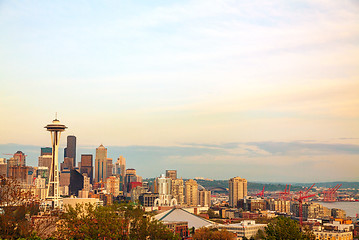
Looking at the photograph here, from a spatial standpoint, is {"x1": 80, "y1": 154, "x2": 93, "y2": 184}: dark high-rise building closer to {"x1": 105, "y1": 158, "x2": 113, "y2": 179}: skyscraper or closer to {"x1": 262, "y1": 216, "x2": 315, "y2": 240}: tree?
{"x1": 105, "y1": 158, "x2": 113, "y2": 179}: skyscraper

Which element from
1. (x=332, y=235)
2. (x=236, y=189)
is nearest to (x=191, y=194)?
(x=236, y=189)

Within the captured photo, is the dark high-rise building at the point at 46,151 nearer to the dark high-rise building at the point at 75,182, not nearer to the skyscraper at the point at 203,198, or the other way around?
the dark high-rise building at the point at 75,182

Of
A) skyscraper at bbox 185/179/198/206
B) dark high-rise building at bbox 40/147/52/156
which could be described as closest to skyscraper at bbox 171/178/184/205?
skyscraper at bbox 185/179/198/206

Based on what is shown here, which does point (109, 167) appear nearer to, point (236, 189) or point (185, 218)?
point (236, 189)

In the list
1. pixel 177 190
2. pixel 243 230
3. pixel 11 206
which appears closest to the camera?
pixel 11 206

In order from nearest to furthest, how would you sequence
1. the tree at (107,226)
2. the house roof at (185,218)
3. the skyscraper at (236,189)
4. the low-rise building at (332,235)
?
the tree at (107,226) < the low-rise building at (332,235) < the house roof at (185,218) < the skyscraper at (236,189)

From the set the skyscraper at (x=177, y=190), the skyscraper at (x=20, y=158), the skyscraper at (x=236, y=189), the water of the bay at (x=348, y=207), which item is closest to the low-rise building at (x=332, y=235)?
the water of the bay at (x=348, y=207)
